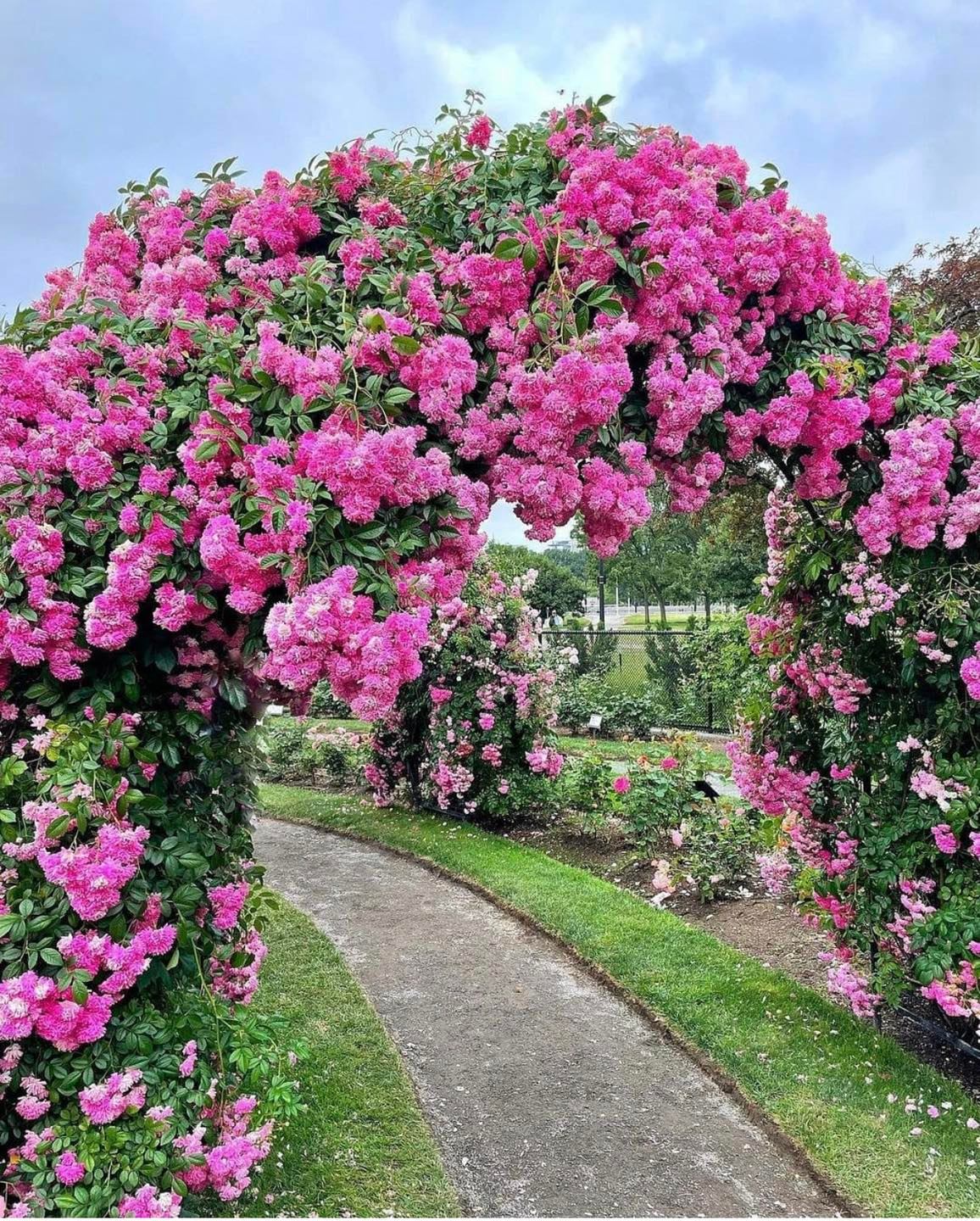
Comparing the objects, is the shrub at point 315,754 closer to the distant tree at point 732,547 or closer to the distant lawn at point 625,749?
the distant lawn at point 625,749

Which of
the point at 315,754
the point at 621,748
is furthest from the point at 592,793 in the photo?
the point at 315,754

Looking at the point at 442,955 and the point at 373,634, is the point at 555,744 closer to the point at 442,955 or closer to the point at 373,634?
the point at 442,955

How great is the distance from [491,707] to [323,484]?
5277mm

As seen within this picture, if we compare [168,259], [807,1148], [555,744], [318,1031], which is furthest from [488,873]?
[168,259]

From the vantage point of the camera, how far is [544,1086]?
3535mm

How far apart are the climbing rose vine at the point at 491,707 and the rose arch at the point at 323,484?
4.17 metres

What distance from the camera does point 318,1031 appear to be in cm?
393

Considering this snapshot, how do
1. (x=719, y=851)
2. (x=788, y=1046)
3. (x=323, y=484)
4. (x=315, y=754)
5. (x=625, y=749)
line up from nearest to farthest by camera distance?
(x=323, y=484)
(x=788, y=1046)
(x=719, y=851)
(x=315, y=754)
(x=625, y=749)

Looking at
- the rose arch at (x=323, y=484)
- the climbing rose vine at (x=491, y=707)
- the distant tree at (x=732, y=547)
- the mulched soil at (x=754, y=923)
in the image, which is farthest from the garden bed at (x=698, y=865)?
the distant tree at (x=732, y=547)

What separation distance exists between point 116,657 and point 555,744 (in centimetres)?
548

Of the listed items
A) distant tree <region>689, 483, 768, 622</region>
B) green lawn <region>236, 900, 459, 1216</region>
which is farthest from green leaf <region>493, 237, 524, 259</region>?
green lawn <region>236, 900, 459, 1216</region>

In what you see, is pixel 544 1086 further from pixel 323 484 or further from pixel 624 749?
pixel 624 749

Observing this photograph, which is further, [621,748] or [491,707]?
[621,748]

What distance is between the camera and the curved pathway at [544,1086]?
2896 millimetres
